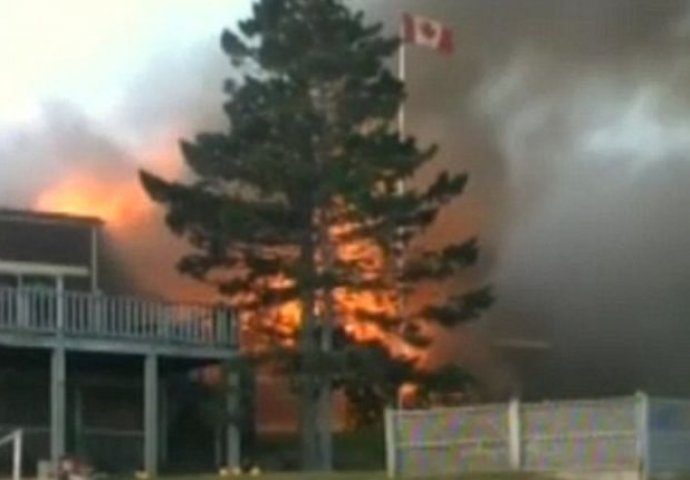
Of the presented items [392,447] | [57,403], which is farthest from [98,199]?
[392,447]

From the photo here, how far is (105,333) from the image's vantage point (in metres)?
53.8

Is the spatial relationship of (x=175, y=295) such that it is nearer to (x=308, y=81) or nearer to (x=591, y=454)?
(x=308, y=81)

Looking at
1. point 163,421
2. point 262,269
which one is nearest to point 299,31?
point 262,269

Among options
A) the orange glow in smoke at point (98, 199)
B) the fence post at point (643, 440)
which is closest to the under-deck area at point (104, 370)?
the orange glow in smoke at point (98, 199)

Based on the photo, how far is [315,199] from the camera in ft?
182

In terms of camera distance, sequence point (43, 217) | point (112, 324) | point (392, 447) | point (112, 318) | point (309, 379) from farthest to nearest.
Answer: point (43, 217), point (309, 379), point (112, 318), point (112, 324), point (392, 447)

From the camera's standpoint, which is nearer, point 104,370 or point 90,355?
point 90,355

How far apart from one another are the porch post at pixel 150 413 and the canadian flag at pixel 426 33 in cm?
1466

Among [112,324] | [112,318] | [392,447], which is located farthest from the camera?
[112,318]

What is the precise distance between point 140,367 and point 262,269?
4.06 metres

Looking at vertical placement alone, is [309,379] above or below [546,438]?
above

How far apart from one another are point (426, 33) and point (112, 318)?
16.5 meters

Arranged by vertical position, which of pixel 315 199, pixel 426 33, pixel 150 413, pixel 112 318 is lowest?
pixel 150 413

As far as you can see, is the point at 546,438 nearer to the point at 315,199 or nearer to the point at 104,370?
the point at 315,199
